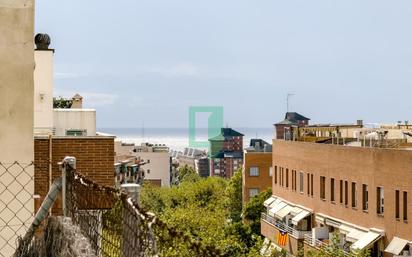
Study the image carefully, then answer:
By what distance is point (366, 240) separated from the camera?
32.9 meters

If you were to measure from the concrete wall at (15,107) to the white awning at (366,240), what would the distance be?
89.7 feet

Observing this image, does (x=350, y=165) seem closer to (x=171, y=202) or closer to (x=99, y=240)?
(x=99, y=240)

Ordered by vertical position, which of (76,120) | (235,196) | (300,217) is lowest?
(235,196)

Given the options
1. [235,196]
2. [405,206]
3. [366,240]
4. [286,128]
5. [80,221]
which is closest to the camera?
[80,221]

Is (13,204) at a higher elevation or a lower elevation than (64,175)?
lower

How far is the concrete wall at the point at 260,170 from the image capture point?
2756 inches

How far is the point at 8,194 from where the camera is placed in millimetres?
5789

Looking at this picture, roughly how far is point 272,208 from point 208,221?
364 cm

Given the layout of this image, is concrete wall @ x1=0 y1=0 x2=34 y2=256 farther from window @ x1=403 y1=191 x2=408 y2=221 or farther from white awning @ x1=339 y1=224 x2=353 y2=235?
white awning @ x1=339 y1=224 x2=353 y2=235

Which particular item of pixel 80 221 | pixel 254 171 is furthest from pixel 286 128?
pixel 80 221

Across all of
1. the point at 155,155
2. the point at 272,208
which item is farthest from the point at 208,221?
the point at 155,155

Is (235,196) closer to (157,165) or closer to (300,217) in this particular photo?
(300,217)

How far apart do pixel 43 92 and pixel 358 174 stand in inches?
787

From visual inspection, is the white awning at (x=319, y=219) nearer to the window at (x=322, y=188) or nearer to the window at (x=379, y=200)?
the window at (x=322, y=188)
